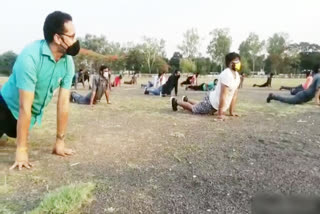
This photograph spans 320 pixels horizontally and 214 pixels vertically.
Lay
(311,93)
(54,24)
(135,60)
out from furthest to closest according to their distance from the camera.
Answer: (135,60), (311,93), (54,24)

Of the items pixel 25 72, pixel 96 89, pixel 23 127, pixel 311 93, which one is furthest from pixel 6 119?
pixel 311 93

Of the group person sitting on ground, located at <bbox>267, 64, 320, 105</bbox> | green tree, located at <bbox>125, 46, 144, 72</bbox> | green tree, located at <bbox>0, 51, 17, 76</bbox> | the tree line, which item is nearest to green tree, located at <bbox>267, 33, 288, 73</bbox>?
the tree line

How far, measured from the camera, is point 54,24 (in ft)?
11.4

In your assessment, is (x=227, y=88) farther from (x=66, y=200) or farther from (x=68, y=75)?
(x=66, y=200)

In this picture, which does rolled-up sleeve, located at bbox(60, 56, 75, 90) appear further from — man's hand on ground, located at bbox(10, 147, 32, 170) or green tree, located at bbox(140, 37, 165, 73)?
green tree, located at bbox(140, 37, 165, 73)

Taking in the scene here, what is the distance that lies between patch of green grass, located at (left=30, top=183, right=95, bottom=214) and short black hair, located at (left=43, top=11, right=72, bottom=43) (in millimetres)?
1607

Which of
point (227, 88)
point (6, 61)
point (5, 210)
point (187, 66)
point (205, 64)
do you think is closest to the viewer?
point (5, 210)

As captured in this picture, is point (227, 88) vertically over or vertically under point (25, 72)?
under

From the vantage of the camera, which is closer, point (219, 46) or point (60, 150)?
point (60, 150)

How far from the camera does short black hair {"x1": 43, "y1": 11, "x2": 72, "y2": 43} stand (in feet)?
11.4

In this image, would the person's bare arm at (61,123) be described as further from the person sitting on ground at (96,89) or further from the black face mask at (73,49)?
the person sitting on ground at (96,89)

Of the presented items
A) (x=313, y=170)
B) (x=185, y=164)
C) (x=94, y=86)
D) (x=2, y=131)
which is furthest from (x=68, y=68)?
(x=94, y=86)

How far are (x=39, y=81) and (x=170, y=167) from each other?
1.62 metres

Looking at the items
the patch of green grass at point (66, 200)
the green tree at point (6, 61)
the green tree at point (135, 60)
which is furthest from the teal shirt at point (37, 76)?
the green tree at point (135, 60)
